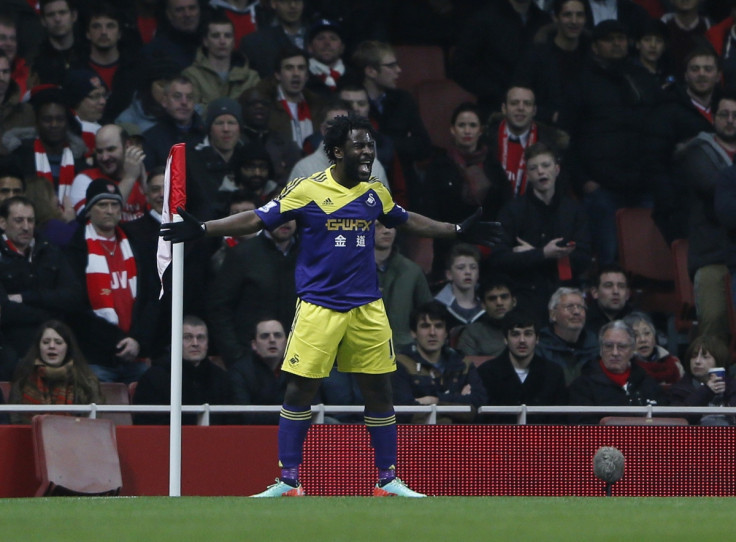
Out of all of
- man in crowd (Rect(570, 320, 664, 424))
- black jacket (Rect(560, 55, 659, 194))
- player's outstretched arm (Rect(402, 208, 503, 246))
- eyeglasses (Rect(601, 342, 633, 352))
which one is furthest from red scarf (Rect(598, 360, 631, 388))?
black jacket (Rect(560, 55, 659, 194))

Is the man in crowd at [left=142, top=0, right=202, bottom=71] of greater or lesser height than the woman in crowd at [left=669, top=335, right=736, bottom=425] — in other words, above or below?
above

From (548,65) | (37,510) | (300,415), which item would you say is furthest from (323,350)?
(548,65)

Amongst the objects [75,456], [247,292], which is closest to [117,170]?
[247,292]

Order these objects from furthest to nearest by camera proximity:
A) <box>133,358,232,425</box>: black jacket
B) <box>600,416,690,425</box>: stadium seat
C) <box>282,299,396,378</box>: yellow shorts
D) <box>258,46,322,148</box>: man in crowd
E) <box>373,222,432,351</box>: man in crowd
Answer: <box>258,46,322,148</box>: man in crowd < <box>373,222,432,351</box>: man in crowd < <box>133,358,232,425</box>: black jacket < <box>600,416,690,425</box>: stadium seat < <box>282,299,396,378</box>: yellow shorts

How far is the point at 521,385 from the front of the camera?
12.2 meters

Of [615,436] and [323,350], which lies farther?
[615,436]

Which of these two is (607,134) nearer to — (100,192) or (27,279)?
(100,192)

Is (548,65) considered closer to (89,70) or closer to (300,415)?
(89,70)

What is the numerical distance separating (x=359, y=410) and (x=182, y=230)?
98.5 inches

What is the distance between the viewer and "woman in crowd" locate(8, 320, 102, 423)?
36.7ft

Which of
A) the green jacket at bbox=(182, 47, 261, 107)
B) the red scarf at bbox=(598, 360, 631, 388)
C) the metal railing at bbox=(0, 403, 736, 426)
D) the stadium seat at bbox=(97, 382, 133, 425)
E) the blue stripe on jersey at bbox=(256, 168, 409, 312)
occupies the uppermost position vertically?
the green jacket at bbox=(182, 47, 261, 107)

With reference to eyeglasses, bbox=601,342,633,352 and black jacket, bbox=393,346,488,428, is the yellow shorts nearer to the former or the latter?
black jacket, bbox=393,346,488,428

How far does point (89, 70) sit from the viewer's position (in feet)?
Answer: 44.6

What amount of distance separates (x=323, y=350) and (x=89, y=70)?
5.39 meters
